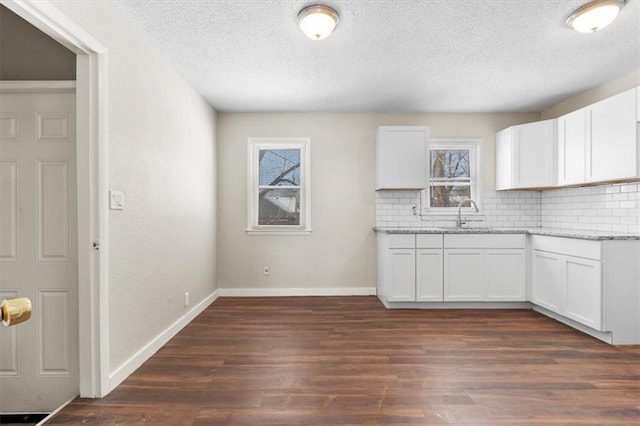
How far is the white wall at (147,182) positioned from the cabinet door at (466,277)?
2802mm

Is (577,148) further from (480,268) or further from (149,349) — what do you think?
(149,349)

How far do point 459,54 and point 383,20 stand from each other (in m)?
0.89

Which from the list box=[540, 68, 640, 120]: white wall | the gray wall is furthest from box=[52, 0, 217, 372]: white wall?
box=[540, 68, 640, 120]: white wall

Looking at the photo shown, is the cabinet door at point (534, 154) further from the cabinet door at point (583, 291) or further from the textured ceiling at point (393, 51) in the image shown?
the cabinet door at point (583, 291)

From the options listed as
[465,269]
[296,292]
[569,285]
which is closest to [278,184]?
[296,292]

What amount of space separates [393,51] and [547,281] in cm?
276

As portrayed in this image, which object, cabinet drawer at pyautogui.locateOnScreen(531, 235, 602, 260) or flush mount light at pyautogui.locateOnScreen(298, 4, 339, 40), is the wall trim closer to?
flush mount light at pyautogui.locateOnScreen(298, 4, 339, 40)

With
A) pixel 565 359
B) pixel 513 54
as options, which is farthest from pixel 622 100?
pixel 565 359

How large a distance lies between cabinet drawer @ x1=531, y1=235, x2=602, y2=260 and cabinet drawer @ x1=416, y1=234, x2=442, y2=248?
1.00 m

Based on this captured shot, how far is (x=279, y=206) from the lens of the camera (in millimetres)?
4574

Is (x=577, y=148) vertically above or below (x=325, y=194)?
above

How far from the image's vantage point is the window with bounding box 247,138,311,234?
453cm

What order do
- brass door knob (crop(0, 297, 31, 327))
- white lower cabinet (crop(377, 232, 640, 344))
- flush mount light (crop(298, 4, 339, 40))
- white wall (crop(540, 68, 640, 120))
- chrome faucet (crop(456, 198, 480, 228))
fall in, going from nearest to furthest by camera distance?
brass door knob (crop(0, 297, 31, 327))
flush mount light (crop(298, 4, 339, 40))
white wall (crop(540, 68, 640, 120))
white lower cabinet (crop(377, 232, 640, 344))
chrome faucet (crop(456, 198, 480, 228))

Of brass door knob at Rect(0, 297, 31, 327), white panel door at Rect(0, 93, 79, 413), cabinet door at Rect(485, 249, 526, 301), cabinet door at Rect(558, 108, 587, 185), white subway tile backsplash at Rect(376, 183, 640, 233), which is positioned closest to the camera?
brass door knob at Rect(0, 297, 31, 327)
